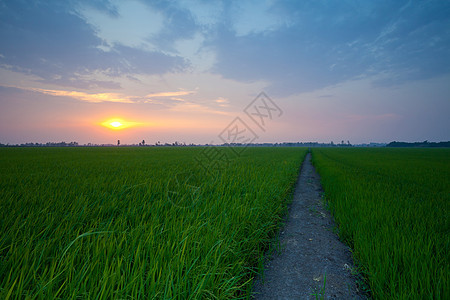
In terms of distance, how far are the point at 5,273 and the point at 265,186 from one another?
429 centimetres

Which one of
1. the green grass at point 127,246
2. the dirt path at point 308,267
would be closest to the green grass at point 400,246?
the dirt path at point 308,267

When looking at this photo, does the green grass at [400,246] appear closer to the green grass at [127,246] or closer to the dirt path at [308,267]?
the dirt path at [308,267]

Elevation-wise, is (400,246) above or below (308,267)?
above

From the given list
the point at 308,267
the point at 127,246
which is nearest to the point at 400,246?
the point at 308,267

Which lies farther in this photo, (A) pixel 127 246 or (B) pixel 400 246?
(B) pixel 400 246

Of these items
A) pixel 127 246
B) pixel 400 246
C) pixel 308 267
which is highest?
pixel 127 246

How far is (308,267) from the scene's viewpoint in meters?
2.36

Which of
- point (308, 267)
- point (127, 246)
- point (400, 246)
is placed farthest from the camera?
point (308, 267)

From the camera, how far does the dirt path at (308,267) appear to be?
1912 mm

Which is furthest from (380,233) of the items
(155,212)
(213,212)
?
(155,212)

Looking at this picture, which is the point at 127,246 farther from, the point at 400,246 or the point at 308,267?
the point at 400,246

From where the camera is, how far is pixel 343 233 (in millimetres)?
3105

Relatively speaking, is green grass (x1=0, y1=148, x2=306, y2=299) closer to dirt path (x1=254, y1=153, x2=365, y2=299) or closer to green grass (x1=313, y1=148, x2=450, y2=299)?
dirt path (x1=254, y1=153, x2=365, y2=299)

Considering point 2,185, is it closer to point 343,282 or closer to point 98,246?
point 98,246
